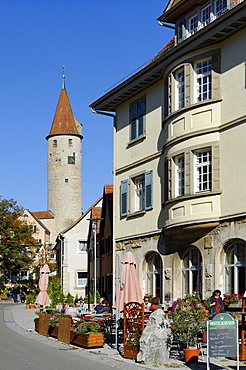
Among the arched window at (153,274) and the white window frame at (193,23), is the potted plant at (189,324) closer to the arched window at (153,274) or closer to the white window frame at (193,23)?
the arched window at (153,274)

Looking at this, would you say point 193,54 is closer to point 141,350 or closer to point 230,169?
point 230,169

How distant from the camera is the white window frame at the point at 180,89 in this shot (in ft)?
76.1

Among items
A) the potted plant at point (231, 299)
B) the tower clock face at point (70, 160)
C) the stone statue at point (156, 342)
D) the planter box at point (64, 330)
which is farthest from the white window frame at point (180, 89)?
the tower clock face at point (70, 160)

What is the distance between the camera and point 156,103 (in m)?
26.1

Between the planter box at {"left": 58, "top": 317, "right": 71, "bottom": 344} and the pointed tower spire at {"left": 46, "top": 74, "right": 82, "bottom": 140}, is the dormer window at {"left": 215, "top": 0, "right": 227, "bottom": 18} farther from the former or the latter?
→ the pointed tower spire at {"left": 46, "top": 74, "right": 82, "bottom": 140}

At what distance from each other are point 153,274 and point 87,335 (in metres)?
8.30

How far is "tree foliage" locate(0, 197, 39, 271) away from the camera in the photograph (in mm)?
78312

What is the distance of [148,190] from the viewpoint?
1028 inches

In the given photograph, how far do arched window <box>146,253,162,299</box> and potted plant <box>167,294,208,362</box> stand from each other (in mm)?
10228

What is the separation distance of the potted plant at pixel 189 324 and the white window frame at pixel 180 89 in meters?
9.84

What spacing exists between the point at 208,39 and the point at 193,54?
3.13 feet

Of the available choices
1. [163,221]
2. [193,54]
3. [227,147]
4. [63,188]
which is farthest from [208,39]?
[63,188]

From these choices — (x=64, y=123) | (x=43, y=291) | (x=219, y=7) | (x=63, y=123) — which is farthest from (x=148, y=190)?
(x=63, y=123)

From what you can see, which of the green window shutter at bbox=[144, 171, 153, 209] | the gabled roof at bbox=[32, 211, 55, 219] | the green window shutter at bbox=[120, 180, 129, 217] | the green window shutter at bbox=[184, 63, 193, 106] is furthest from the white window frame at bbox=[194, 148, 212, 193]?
the gabled roof at bbox=[32, 211, 55, 219]
